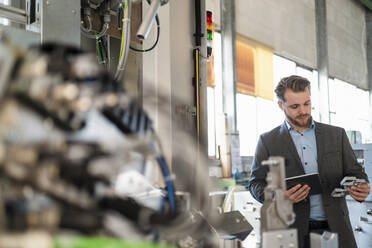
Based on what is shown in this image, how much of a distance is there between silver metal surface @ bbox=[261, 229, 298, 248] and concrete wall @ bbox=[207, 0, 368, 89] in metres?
3.80

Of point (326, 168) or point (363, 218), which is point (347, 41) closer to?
point (363, 218)

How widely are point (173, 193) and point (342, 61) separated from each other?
7.51 meters

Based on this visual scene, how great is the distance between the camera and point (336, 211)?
1571mm

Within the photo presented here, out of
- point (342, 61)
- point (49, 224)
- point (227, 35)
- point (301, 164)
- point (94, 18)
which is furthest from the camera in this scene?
point (342, 61)

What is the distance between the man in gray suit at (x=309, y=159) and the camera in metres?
1.57

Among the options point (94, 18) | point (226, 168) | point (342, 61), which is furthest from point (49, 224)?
point (342, 61)

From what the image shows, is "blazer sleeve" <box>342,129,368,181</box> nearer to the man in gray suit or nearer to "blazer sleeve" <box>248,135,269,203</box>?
the man in gray suit

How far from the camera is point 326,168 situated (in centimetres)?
166

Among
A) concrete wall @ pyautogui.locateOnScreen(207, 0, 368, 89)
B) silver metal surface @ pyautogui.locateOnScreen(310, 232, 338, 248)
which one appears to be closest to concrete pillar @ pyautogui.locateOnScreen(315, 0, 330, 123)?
concrete wall @ pyautogui.locateOnScreen(207, 0, 368, 89)

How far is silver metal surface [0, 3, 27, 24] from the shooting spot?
87 centimetres

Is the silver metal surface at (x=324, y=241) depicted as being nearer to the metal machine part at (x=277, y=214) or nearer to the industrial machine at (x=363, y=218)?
the metal machine part at (x=277, y=214)

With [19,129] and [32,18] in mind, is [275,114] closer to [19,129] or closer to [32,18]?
[32,18]

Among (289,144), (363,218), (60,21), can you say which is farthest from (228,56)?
(60,21)

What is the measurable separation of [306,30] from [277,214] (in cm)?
598
